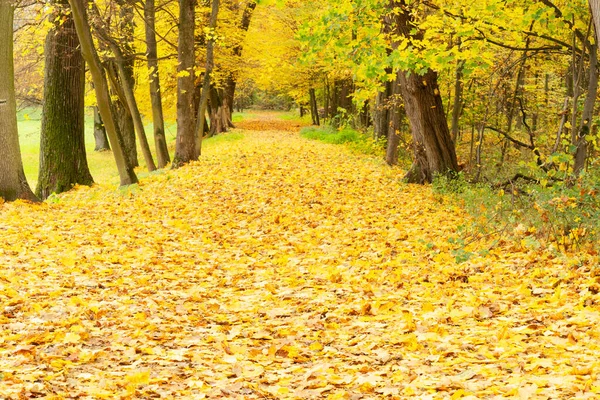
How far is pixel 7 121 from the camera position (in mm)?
12234

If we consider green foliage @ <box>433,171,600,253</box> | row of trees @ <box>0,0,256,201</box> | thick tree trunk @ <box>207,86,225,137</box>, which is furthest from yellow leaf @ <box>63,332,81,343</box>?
thick tree trunk @ <box>207,86,225,137</box>

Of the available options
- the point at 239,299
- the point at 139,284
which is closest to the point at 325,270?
the point at 239,299

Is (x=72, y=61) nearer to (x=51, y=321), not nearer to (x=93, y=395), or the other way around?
(x=51, y=321)

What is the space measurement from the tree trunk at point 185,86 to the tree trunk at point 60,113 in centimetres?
290

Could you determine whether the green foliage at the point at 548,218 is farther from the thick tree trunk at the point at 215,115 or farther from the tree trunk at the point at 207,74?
the thick tree trunk at the point at 215,115

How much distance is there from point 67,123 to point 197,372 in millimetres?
12026

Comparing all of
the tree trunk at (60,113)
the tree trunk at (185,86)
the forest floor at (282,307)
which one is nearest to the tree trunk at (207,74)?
the tree trunk at (185,86)

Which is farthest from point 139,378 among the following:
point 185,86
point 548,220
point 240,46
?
point 240,46

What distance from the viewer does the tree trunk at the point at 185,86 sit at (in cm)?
1772

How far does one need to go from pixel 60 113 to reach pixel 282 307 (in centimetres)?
1077

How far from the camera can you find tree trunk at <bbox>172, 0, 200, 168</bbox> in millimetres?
17719

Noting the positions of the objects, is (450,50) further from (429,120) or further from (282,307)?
(282,307)

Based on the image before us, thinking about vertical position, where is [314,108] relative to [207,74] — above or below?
below

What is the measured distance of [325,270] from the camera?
26.6 ft
